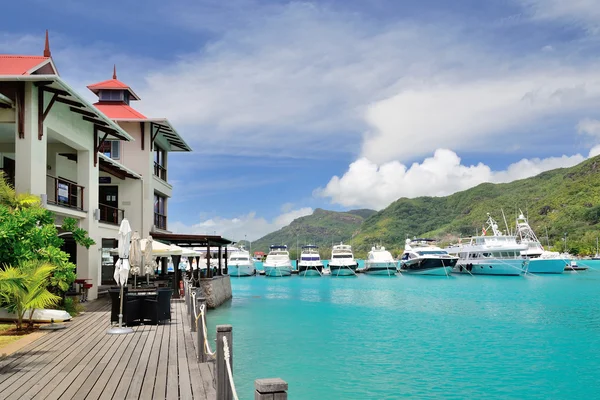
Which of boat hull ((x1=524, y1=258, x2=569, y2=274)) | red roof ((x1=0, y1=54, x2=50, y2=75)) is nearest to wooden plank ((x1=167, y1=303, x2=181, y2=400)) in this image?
red roof ((x1=0, y1=54, x2=50, y2=75))

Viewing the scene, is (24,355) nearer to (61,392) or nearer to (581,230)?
(61,392)

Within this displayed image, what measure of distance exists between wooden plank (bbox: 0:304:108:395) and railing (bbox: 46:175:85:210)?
6604 millimetres

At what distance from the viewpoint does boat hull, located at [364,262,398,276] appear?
262 ft

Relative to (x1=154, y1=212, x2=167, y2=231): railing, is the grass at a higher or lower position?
lower

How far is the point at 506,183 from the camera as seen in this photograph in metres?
194

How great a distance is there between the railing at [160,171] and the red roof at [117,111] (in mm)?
3305

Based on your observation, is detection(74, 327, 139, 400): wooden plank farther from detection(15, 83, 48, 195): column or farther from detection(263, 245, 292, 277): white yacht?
detection(263, 245, 292, 277): white yacht

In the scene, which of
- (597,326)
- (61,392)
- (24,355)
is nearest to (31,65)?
(24,355)

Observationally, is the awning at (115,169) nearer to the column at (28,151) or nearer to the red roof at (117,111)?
the red roof at (117,111)

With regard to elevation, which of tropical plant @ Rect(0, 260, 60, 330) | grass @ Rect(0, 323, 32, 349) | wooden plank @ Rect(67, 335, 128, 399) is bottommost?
wooden plank @ Rect(67, 335, 128, 399)

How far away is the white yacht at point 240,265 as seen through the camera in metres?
81.0

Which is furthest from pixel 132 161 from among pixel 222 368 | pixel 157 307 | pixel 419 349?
pixel 222 368

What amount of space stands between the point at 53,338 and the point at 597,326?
945 inches

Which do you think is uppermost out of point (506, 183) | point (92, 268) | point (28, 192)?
point (506, 183)
